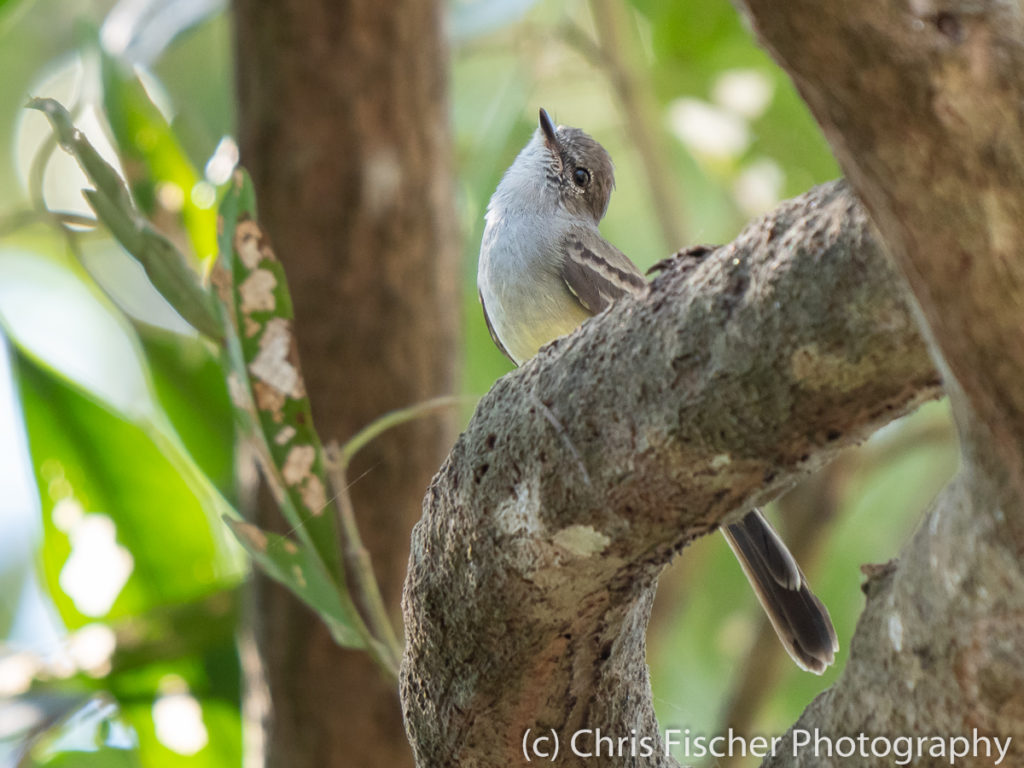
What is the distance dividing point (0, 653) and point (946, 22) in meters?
3.62

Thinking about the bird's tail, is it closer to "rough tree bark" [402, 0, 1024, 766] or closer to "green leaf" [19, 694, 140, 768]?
"rough tree bark" [402, 0, 1024, 766]

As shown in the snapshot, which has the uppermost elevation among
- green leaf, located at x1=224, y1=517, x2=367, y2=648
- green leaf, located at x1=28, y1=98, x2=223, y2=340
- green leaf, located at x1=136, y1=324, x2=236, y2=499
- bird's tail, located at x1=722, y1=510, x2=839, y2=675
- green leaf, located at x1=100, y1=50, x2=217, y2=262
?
green leaf, located at x1=100, y1=50, x2=217, y2=262

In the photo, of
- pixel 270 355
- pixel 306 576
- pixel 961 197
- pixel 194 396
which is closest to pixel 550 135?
pixel 194 396

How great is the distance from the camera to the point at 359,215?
3.50 metres

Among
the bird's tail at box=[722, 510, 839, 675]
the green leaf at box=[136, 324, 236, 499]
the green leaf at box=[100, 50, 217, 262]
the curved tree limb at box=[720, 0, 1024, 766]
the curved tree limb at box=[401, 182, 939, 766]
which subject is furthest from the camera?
Result: the green leaf at box=[136, 324, 236, 499]

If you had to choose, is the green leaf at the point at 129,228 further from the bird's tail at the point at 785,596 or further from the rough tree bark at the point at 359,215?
the rough tree bark at the point at 359,215

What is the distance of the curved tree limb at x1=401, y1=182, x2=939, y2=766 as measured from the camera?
1.13m

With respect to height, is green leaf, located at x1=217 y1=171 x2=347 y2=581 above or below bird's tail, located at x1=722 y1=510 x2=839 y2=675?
above

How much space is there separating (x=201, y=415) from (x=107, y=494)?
390 mm

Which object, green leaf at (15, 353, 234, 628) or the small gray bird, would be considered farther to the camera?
green leaf at (15, 353, 234, 628)

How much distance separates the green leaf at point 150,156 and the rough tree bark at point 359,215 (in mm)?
192

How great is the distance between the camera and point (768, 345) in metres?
1.15

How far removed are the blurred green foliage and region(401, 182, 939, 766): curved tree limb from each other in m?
0.69

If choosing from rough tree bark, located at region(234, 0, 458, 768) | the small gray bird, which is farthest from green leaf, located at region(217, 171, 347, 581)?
rough tree bark, located at region(234, 0, 458, 768)
